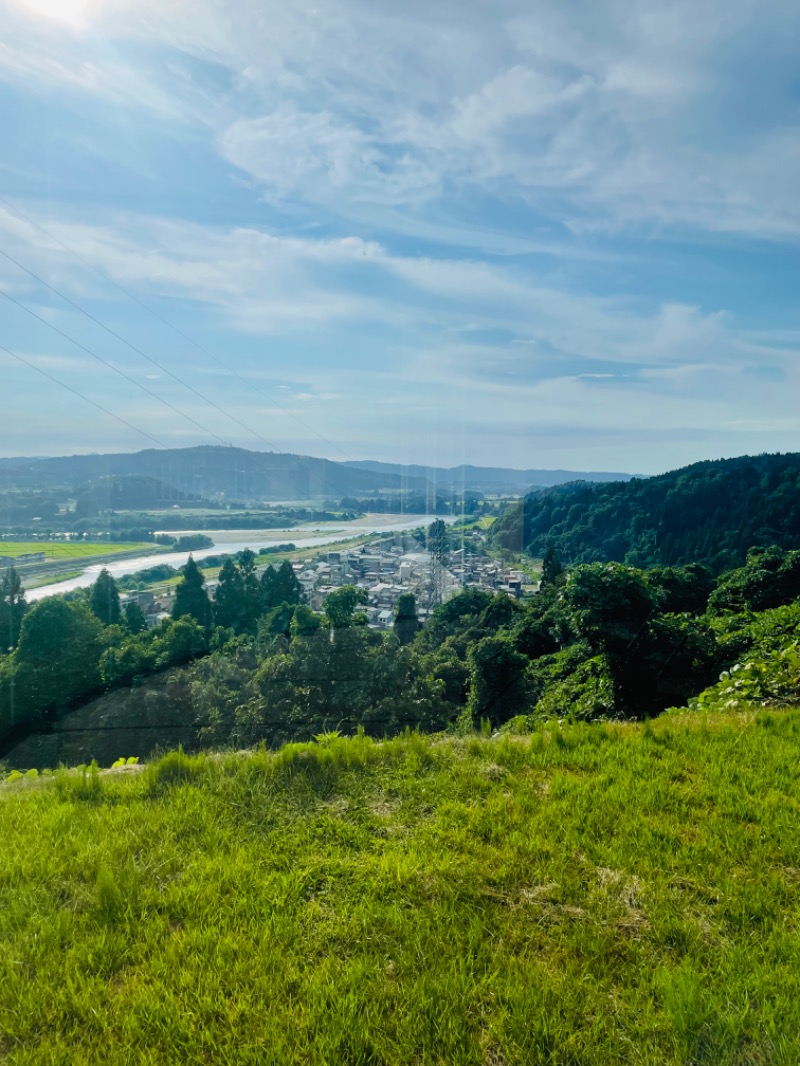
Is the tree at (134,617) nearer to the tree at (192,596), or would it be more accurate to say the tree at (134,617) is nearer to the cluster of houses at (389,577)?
the cluster of houses at (389,577)

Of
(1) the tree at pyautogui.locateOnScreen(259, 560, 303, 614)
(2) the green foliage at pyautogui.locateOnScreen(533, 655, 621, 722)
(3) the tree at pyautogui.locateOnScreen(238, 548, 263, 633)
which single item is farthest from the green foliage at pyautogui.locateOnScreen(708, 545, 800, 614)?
(3) the tree at pyautogui.locateOnScreen(238, 548, 263, 633)

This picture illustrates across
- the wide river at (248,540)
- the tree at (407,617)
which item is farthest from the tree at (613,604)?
the wide river at (248,540)

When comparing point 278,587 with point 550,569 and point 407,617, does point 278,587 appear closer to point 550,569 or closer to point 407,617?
point 407,617

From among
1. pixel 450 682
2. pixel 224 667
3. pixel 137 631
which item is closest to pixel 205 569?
pixel 137 631

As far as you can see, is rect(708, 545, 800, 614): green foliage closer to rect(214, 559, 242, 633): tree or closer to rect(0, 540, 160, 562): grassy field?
rect(214, 559, 242, 633): tree

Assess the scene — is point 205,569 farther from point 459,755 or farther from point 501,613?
point 459,755
